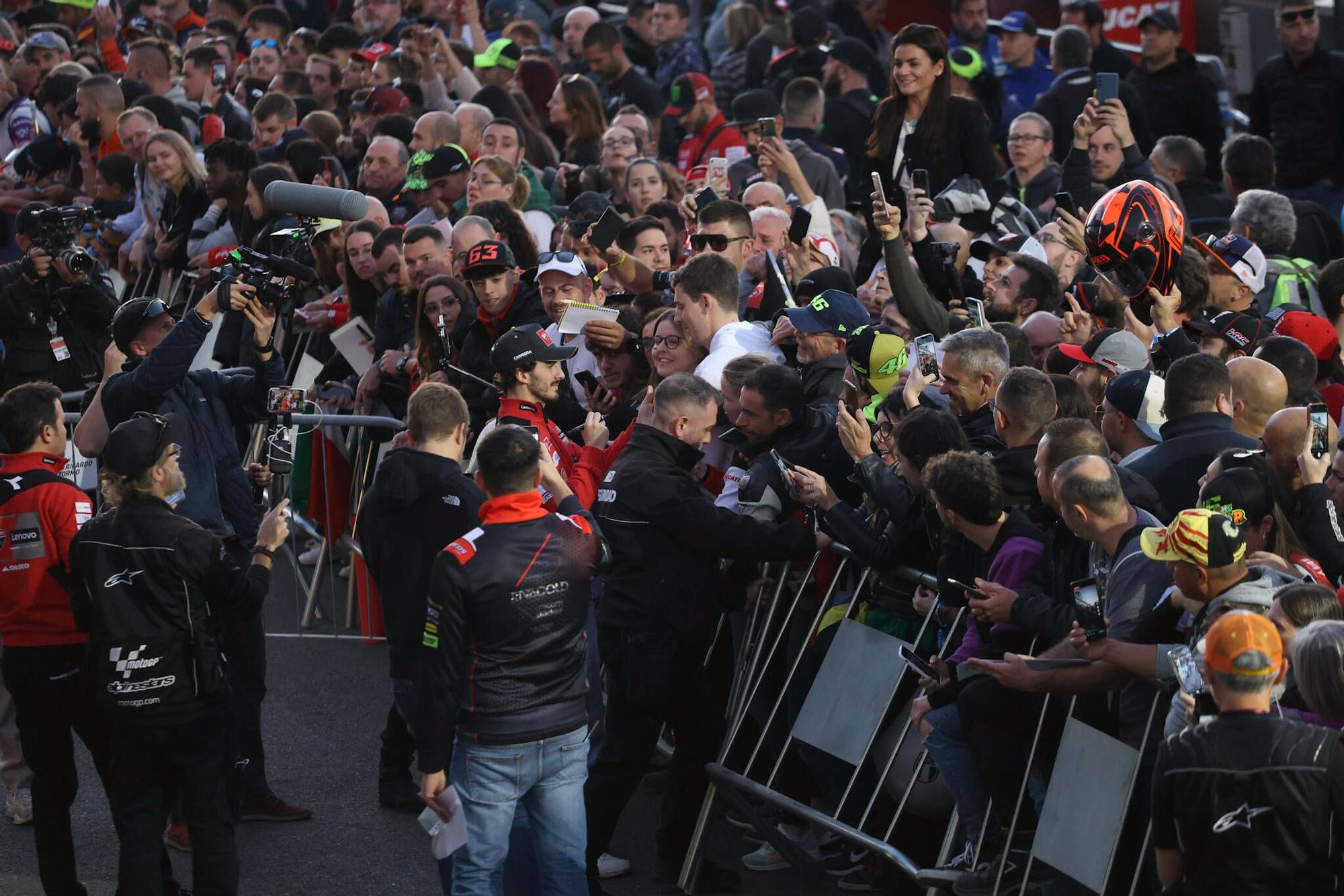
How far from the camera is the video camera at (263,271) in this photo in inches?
296

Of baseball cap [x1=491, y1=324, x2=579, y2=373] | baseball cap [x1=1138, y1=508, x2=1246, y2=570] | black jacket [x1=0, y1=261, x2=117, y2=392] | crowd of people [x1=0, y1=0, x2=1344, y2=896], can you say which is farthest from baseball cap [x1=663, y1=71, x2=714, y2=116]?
baseball cap [x1=1138, y1=508, x2=1246, y2=570]

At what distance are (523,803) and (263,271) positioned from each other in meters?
2.99

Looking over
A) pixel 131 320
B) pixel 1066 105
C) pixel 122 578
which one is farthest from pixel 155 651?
pixel 1066 105

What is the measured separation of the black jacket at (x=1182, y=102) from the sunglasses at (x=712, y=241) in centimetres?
430

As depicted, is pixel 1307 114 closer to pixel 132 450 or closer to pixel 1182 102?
pixel 1182 102

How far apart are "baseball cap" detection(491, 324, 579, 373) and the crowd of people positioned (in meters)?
Result: 0.02

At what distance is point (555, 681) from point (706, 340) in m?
2.46

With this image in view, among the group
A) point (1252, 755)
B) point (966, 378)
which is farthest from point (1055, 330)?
point (1252, 755)

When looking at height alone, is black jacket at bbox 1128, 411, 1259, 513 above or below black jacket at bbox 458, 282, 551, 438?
above

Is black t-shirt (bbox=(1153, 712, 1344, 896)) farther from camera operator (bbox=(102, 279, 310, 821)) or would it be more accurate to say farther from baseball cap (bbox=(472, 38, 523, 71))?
baseball cap (bbox=(472, 38, 523, 71))

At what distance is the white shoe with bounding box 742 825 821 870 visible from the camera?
6836 mm

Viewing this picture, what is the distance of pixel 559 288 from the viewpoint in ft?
28.0

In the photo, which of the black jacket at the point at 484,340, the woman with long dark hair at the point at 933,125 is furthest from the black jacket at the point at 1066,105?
the black jacket at the point at 484,340

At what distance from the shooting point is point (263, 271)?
24.9 ft
